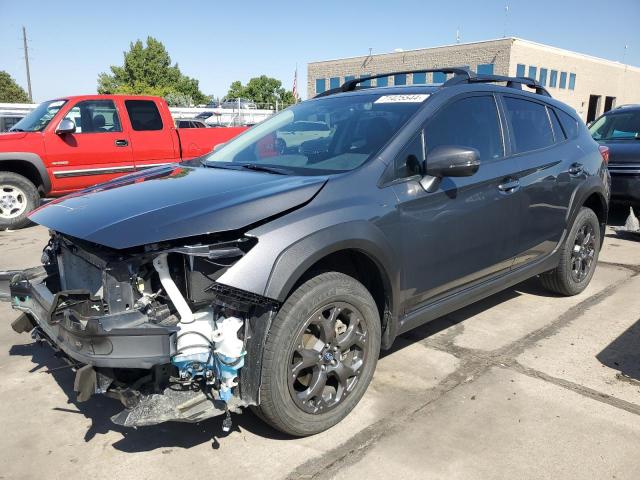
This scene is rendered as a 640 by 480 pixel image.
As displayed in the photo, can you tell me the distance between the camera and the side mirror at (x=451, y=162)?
3.02 metres

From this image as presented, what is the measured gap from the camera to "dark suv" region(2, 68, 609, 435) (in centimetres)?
239

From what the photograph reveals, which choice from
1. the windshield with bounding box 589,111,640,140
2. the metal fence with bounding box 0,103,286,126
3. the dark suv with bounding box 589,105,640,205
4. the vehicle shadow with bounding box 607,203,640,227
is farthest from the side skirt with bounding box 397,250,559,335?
the metal fence with bounding box 0,103,286,126

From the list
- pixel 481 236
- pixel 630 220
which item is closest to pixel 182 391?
pixel 481 236

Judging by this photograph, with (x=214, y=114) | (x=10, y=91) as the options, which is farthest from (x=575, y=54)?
(x=10, y=91)

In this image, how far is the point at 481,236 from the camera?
11.6 feet

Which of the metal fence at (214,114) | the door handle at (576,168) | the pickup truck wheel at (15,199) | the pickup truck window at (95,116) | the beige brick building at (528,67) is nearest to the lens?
the door handle at (576,168)

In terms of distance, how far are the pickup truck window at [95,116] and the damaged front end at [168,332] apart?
683cm

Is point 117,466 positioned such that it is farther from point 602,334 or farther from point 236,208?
point 602,334

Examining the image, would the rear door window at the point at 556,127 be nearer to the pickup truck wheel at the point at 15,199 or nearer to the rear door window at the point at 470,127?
the rear door window at the point at 470,127

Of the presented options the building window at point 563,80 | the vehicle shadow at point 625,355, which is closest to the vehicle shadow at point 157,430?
the vehicle shadow at point 625,355

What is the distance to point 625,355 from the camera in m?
3.79

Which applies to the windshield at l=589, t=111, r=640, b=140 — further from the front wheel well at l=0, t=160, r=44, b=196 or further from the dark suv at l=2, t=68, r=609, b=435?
the front wheel well at l=0, t=160, r=44, b=196

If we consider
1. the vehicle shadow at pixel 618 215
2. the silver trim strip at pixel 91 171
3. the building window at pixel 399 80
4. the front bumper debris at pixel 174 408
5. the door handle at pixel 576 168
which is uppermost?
the building window at pixel 399 80

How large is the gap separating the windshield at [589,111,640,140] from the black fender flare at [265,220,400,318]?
22.1 ft
